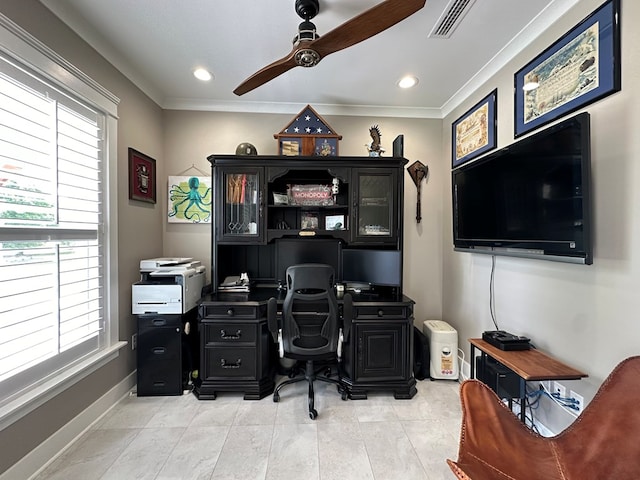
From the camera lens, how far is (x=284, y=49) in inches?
81.4

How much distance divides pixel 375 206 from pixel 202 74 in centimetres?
193

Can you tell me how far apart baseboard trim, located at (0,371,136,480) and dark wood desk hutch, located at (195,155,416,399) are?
63 cm

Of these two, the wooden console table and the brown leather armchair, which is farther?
the wooden console table

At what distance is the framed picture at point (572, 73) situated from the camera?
1.35 m

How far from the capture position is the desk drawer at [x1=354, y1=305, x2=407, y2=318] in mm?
2367

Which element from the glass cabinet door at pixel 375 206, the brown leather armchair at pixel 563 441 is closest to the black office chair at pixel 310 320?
the glass cabinet door at pixel 375 206

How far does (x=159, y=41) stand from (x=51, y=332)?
6.82 feet

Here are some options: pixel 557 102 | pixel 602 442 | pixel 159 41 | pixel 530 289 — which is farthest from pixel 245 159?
pixel 602 442

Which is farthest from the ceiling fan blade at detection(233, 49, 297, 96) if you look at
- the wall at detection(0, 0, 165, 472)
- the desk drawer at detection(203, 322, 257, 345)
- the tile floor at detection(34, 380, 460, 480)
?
the tile floor at detection(34, 380, 460, 480)

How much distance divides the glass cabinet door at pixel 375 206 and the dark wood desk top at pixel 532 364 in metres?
1.19

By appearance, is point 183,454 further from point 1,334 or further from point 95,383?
point 1,334

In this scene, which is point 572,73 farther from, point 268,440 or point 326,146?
point 268,440

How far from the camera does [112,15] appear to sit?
1.76 m

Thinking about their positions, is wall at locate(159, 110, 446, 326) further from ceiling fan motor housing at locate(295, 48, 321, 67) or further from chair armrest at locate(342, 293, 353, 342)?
ceiling fan motor housing at locate(295, 48, 321, 67)
